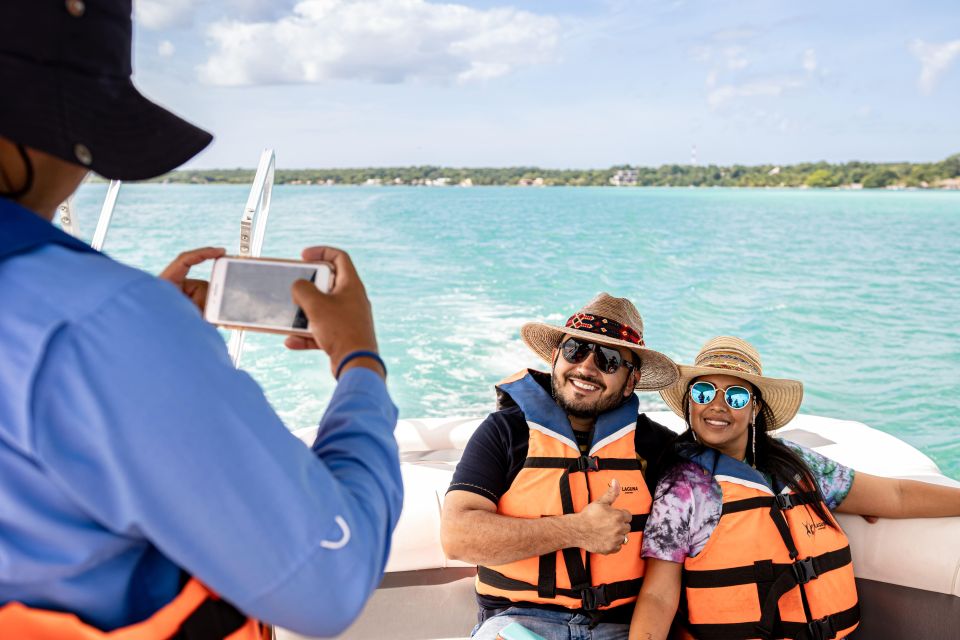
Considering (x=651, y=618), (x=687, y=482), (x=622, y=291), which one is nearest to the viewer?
(x=651, y=618)

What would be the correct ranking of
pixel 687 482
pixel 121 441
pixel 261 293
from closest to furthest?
1. pixel 121 441
2. pixel 261 293
3. pixel 687 482

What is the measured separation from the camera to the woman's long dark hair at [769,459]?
188 cm

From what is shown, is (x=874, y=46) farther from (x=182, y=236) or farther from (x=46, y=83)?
(x=46, y=83)

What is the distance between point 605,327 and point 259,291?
5.03 ft

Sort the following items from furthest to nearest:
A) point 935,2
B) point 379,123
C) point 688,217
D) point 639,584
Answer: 1. point 379,123
2. point 688,217
3. point 935,2
4. point 639,584

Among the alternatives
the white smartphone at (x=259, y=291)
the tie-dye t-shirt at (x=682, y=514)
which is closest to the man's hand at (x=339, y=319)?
the white smartphone at (x=259, y=291)

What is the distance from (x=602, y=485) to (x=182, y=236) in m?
11.5

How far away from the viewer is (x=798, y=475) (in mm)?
1903

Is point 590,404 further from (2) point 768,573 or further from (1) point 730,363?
(2) point 768,573

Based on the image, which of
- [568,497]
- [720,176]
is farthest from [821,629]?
[720,176]

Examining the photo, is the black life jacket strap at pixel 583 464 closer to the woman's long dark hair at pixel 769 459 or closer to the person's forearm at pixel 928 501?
the woman's long dark hair at pixel 769 459

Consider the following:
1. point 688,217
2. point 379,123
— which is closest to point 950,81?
point 688,217

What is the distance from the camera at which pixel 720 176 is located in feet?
131

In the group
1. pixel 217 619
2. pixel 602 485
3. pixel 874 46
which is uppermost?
pixel 874 46
